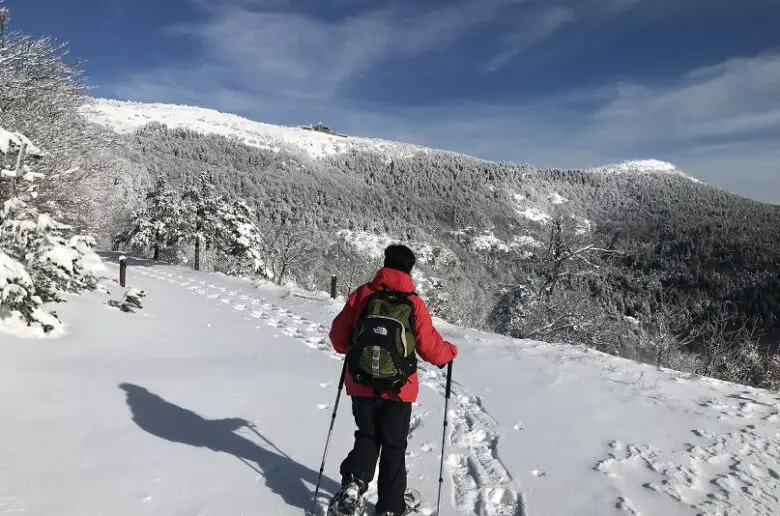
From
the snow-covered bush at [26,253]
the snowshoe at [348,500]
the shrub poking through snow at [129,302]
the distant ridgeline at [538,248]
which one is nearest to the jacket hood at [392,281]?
the snowshoe at [348,500]

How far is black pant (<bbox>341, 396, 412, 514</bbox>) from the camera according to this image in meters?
Answer: 3.53

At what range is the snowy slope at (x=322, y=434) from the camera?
3.84 m

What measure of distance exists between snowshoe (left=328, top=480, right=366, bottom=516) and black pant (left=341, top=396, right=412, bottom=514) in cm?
7

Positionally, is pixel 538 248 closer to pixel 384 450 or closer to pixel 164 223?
pixel 384 450

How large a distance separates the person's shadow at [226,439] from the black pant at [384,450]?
65 cm

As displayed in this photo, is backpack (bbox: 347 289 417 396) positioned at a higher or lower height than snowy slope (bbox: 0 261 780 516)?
higher

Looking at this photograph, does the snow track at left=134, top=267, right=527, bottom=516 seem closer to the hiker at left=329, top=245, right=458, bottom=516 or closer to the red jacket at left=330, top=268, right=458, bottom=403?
the hiker at left=329, top=245, right=458, bottom=516

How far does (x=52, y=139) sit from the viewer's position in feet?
40.4

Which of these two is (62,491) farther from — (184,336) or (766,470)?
(184,336)

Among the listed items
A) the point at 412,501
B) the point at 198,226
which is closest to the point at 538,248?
the point at 412,501

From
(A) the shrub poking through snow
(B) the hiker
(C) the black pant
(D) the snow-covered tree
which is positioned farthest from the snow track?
(D) the snow-covered tree

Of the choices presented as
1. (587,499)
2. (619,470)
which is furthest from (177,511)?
(619,470)

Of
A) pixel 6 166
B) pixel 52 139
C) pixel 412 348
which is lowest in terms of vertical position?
pixel 412 348

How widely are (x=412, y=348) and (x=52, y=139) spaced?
43.5 feet
